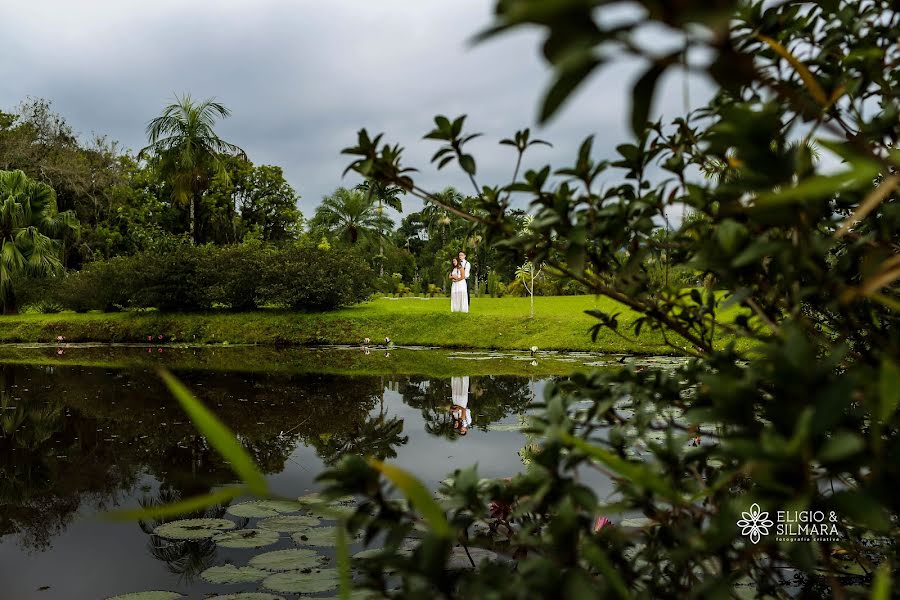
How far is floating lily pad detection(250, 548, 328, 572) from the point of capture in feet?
8.04

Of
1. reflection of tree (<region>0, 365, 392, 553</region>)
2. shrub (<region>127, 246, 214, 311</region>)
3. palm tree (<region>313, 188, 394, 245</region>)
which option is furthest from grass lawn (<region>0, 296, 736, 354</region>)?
palm tree (<region>313, 188, 394, 245</region>)

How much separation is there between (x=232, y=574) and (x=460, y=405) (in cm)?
398

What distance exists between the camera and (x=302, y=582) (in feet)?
7.54

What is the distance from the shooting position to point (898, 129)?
1.13 meters

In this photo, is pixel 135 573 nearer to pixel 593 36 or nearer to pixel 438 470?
pixel 438 470

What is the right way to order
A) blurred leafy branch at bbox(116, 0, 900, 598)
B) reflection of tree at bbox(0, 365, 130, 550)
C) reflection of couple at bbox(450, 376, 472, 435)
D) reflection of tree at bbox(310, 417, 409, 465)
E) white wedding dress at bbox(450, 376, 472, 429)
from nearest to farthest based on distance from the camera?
blurred leafy branch at bbox(116, 0, 900, 598), reflection of tree at bbox(0, 365, 130, 550), reflection of tree at bbox(310, 417, 409, 465), reflection of couple at bbox(450, 376, 472, 435), white wedding dress at bbox(450, 376, 472, 429)

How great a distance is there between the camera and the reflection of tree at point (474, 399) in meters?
5.54

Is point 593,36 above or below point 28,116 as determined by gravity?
below

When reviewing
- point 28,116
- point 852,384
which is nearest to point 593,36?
point 852,384

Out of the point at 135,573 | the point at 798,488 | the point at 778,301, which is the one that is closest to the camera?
the point at 798,488

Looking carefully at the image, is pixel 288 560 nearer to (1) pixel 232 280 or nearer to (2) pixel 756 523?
(2) pixel 756 523

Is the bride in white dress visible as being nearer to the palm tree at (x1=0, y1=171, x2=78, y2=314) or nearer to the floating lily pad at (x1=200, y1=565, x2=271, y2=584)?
the floating lily pad at (x1=200, y1=565, x2=271, y2=584)

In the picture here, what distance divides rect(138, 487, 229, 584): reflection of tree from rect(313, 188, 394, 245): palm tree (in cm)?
Result: 3264

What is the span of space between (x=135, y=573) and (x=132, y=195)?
24922 millimetres
